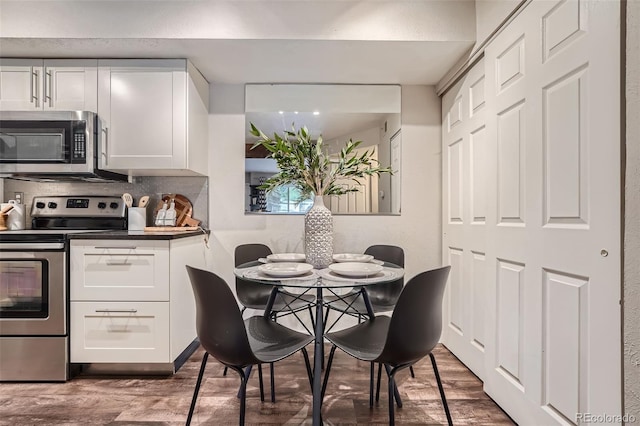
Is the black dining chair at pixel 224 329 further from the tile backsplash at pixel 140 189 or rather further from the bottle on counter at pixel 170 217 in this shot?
the tile backsplash at pixel 140 189

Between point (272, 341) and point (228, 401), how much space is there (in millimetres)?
614

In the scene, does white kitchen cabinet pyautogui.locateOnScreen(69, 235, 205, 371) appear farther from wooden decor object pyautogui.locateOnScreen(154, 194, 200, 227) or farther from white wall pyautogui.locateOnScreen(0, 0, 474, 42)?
white wall pyautogui.locateOnScreen(0, 0, 474, 42)

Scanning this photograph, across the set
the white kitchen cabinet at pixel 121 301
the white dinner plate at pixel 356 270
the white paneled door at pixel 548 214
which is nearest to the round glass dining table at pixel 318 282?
the white dinner plate at pixel 356 270

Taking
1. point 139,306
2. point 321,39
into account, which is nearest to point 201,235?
point 139,306

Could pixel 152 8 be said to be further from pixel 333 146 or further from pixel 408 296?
pixel 408 296

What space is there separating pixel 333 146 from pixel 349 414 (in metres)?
1.82

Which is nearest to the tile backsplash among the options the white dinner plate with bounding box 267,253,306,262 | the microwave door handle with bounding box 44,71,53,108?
the microwave door handle with bounding box 44,71,53,108

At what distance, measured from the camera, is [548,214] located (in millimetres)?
1355

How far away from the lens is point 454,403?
1.77 meters

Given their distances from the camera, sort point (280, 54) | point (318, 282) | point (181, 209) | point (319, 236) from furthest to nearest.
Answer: point (181, 209)
point (280, 54)
point (319, 236)
point (318, 282)

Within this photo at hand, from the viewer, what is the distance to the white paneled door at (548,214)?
1076 millimetres

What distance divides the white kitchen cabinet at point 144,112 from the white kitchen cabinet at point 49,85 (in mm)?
88
